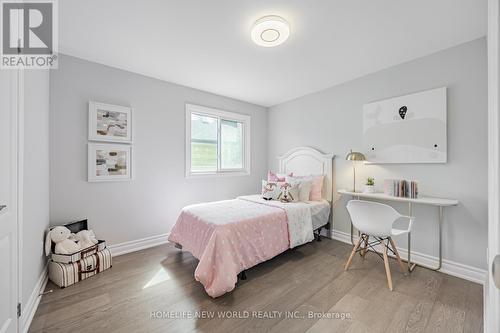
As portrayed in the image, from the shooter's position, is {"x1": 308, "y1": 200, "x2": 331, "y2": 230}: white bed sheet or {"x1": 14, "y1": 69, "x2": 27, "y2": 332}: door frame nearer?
{"x1": 14, "y1": 69, "x2": 27, "y2": 332}: door frame

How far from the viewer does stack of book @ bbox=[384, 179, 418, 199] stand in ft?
7.87

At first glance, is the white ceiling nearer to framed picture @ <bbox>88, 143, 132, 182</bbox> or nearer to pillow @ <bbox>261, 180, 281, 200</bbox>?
framed picture @ <bbox>88, 143, 132, 182</bbox>

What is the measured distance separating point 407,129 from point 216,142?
289 centimetres

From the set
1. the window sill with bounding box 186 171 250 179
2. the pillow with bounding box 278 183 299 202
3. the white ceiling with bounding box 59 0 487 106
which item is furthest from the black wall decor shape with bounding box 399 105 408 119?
the window sill with bounding box 186 171 250 179

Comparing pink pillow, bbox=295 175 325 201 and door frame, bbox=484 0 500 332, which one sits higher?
door frame, bbox=484 0 500 332

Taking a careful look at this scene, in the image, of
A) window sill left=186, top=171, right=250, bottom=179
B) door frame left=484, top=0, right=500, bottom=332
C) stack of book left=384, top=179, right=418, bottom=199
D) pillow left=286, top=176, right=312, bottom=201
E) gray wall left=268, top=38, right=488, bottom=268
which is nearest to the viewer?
→ door frame left=484, top=0, right=500, bottom=332

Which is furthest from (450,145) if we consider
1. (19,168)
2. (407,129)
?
(19,168)

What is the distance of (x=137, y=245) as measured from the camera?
2.90 m

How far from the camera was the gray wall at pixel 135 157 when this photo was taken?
240cm

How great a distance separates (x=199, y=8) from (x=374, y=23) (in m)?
1.59

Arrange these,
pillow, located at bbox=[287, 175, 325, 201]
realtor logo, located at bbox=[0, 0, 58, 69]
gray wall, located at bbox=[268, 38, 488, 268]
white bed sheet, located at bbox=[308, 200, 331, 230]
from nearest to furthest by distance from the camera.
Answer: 1. realtor logo, located at bbox=[0, 0, 58, 69]
2. gray wall, located at bbox=[268, 38, 488, 268]
3. white bed sheet, located at bbox=[308, 200, 331, 230]
4. pillow, located at bbox=[287, 175, 325, 201]

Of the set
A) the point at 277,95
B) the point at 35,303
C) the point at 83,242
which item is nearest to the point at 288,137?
the point at 277,95

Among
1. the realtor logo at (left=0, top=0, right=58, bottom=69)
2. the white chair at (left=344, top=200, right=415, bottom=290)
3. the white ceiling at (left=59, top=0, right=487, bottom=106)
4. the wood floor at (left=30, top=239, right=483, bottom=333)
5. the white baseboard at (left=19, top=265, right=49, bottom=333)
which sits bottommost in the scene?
the wood floor at (left=30, top=239, right=483, bottom=333)

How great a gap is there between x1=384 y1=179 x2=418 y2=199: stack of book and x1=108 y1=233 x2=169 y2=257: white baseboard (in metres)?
3.19
